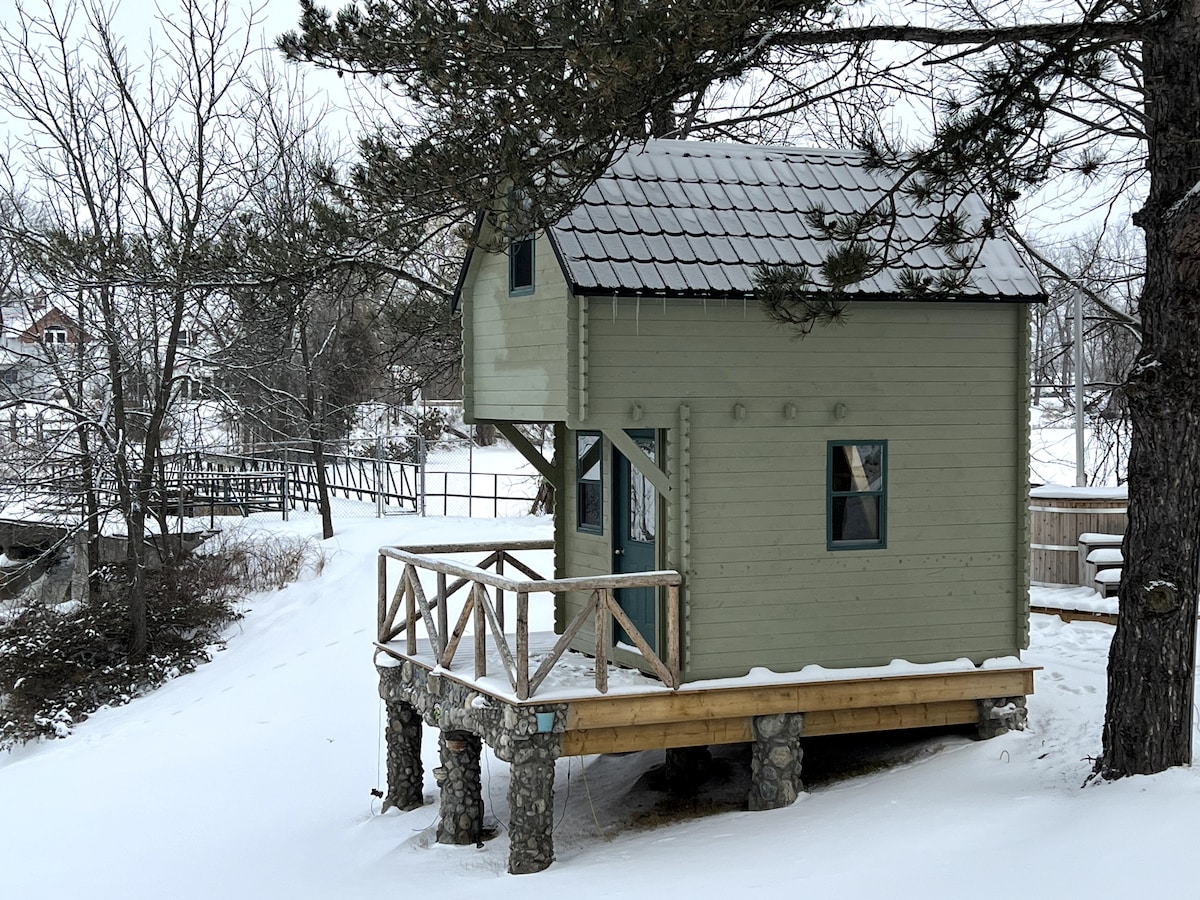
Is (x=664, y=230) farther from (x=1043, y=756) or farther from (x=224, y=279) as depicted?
(x=224, y=279)

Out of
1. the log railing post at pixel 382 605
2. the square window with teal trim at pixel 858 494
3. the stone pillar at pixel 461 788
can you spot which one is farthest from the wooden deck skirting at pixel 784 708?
the log railing post at pixel 382 605

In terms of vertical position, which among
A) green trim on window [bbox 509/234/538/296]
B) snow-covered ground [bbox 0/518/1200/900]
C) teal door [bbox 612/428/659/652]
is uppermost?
green trim on window [bbox 509/234/538/296]

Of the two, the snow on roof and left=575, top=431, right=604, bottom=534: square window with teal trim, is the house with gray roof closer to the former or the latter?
left=575, top=431, right=604, bottom=534: square window with teal trim

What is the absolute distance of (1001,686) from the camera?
10773mm

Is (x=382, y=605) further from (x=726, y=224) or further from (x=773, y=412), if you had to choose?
(x=726, y=224)

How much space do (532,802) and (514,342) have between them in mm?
3839

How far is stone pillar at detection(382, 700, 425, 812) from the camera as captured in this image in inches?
476

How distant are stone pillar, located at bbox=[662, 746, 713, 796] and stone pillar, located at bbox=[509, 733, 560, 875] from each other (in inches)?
101

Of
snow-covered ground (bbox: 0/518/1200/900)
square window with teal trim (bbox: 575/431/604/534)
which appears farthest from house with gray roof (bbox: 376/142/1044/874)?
snow-covered ground (bbox: 0/518/1200/900)

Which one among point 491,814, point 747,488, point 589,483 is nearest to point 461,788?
point 491,814

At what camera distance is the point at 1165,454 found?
8539mm

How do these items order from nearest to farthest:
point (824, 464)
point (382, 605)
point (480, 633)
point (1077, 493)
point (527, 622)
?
point (527, 622) < point (480, 633) < point (824, 464) < point (382, 605) < point (1077, 493)

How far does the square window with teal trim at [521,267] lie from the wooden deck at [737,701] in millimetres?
3223

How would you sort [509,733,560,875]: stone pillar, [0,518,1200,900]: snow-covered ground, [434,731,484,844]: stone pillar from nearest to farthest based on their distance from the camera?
[0,518,1200,900]: snow-covered ground → [509,733,560,875]: stone pillar → [434,731,484,844]: stone pillar
